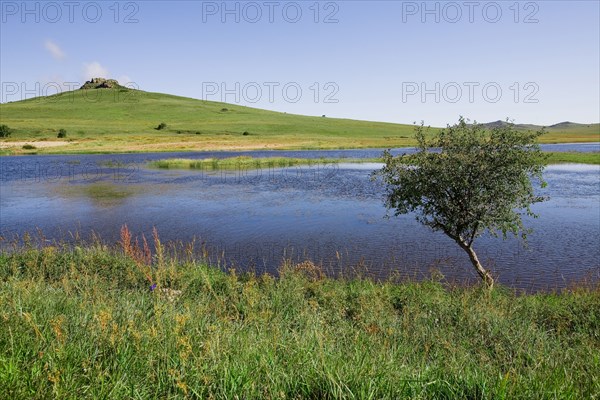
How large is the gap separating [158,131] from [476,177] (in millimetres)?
119006

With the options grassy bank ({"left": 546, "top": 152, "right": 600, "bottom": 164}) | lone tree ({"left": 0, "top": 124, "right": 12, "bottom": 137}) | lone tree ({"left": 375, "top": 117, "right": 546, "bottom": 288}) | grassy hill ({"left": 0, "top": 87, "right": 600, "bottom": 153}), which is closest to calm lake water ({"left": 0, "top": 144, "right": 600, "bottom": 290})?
lone tree ({"left": 375, "top": 117, "right": 546, "bottom": 288})

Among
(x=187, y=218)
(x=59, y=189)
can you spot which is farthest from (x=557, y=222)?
(x=59, y=189)

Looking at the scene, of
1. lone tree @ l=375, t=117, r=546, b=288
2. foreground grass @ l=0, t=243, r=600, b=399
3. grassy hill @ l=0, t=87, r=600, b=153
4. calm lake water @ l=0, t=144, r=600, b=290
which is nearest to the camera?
foreground grass @ l=0, t=243, r=600, b=399

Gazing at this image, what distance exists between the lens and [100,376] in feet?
15.6

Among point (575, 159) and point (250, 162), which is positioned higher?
point (250, 162)

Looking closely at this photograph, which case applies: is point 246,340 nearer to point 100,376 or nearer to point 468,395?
point 100,376

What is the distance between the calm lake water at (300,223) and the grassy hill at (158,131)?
52444mm

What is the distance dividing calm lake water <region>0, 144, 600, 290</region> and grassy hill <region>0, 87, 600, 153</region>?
52444mm

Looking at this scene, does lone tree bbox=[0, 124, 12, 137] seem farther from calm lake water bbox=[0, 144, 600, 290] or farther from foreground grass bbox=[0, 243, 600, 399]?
foreground grass bbox=[0, 243, 600, 399]

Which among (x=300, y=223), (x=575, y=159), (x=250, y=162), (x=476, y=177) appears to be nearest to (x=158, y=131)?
(x=250, y=162)

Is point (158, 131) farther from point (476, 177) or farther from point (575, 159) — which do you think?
point (476, 177)

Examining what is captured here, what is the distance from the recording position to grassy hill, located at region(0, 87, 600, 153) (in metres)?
94.8

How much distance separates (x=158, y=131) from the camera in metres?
122

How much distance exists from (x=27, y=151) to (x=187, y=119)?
247 ft
